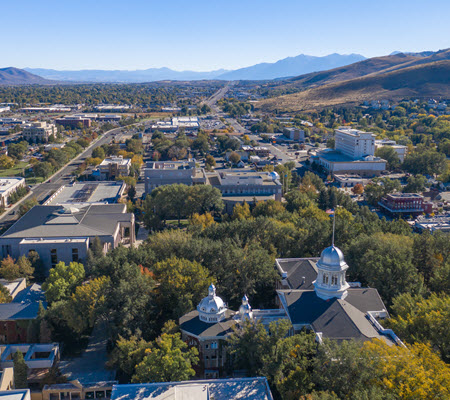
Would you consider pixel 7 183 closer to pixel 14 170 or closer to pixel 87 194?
pixel 87 194

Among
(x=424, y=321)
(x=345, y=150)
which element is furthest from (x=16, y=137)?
(x=424, y=321)

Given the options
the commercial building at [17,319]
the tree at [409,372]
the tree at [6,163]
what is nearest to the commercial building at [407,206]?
the tree at [409,372]

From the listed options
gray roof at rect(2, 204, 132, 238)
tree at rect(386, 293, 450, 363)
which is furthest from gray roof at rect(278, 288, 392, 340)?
gray roof at rect(2, 204, 132, 238)

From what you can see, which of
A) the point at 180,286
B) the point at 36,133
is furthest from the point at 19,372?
the point at 36,133

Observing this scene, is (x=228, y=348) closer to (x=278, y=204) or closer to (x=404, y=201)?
(x=278, y=204)

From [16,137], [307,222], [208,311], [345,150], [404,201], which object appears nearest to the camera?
[208,311]

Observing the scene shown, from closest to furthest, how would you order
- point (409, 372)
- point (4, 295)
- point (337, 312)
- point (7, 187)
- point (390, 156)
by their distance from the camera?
point (409, 372), point (337, 312), point (4, 295), point (7, 187), point (390, 156)

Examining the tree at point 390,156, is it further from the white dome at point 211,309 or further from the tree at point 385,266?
the white dome at point 211,309
